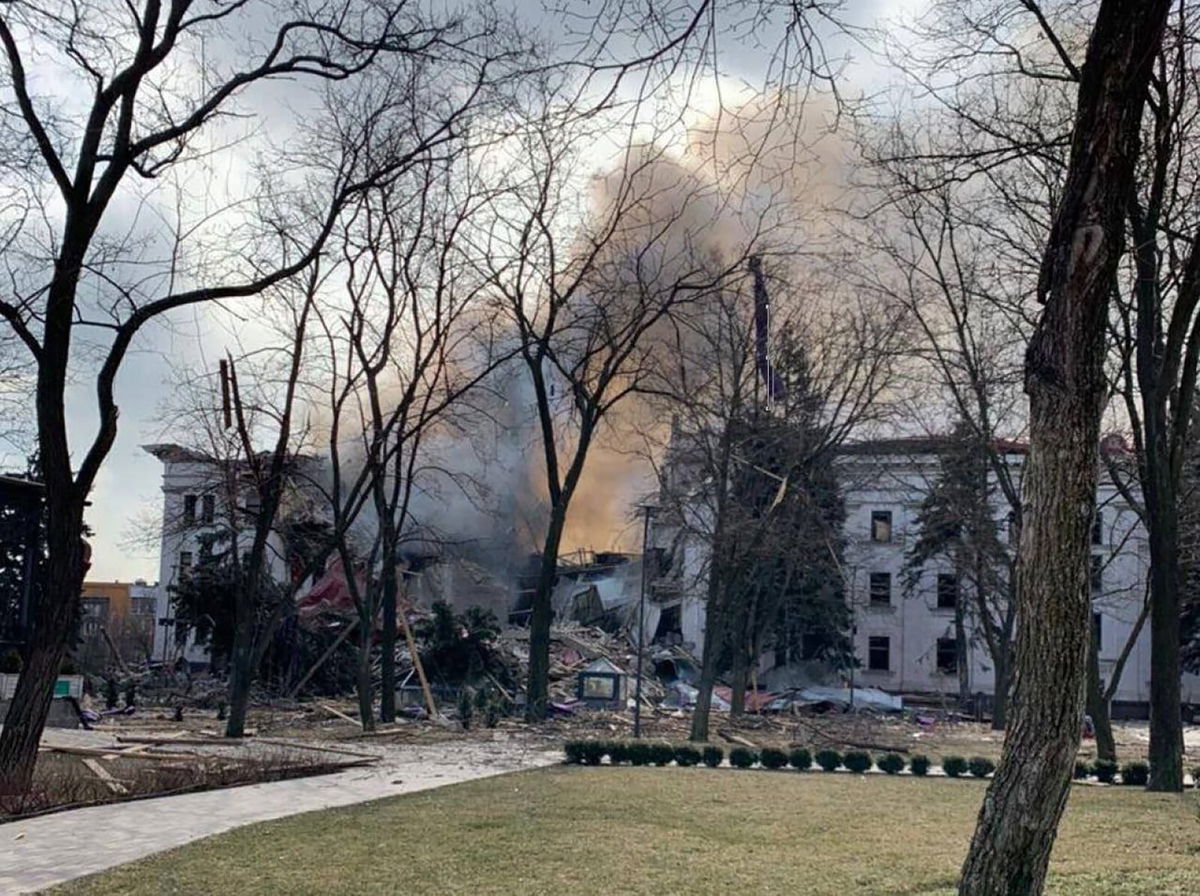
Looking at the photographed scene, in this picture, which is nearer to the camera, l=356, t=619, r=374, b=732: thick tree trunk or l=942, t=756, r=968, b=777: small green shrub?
l=942, t=756, r=968, b=777: small green shrub

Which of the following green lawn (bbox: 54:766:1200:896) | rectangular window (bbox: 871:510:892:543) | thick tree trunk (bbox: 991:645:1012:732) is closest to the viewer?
green lawn (bbox: 54:766:1200:896)

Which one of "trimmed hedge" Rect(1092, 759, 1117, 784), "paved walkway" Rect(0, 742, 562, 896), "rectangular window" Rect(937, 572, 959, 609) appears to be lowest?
"paved walkway" Rect(0, 742, 562, 896)

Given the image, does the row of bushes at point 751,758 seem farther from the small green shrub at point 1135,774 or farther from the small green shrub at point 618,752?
the small green shrub at point 1135,774

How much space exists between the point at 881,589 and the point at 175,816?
43.5 meters

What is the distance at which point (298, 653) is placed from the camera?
114 ft

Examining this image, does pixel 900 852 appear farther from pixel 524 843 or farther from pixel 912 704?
pixel 912 704

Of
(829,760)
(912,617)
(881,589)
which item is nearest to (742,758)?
(829,760)

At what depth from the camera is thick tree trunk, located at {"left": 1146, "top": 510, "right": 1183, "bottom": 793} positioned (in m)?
16.1

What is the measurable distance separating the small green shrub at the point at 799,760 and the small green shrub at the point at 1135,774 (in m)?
4.58

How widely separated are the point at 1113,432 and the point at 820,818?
14.1 metres

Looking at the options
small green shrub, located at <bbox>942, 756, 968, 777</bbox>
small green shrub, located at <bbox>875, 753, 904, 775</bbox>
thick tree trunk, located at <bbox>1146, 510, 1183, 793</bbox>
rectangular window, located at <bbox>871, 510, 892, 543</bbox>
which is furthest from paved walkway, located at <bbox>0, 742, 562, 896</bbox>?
rectangular window, located at <bbox>871, 510, 892, 543</bbox>

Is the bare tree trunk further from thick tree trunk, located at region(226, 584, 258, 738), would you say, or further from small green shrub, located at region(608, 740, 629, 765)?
thick tree trunk, located at region(226, 584, 258, 738)

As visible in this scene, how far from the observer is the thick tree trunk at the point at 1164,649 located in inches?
634

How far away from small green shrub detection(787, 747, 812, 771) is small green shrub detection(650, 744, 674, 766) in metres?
1.97
